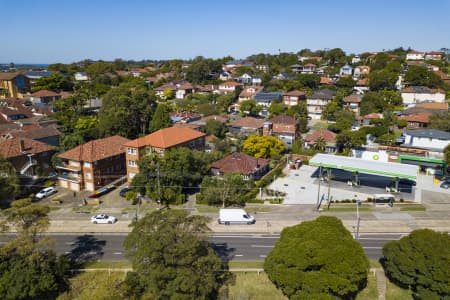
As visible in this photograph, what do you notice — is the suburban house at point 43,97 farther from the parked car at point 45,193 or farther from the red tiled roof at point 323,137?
the red tiled roof at point 323,137

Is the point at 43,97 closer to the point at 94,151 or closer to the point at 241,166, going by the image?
the point at 94,151

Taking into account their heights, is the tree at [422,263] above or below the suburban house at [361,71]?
below

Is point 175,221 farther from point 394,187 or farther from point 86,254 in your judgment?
point 394,187

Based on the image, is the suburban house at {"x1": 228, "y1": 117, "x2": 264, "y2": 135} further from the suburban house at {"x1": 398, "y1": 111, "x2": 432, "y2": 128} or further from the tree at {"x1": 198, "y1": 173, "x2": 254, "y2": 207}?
the suburban house at {"x1": 398, "y1": 111, "x2": 432, "y2": 128}

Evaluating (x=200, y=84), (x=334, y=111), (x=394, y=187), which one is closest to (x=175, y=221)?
(x=394, y=187)

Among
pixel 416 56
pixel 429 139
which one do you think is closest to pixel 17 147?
pixel 429 139

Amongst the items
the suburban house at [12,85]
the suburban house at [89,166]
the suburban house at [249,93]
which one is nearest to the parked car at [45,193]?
the suburban house at [89,166]

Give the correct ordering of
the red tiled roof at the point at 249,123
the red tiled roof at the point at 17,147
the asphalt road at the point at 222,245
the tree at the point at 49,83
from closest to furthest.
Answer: the asphalt road at the point at 222,245 < the red tiled roof at the point at 17,147 < the red tiled roof at the point at 249,123 < the tree at the point at 49,83
